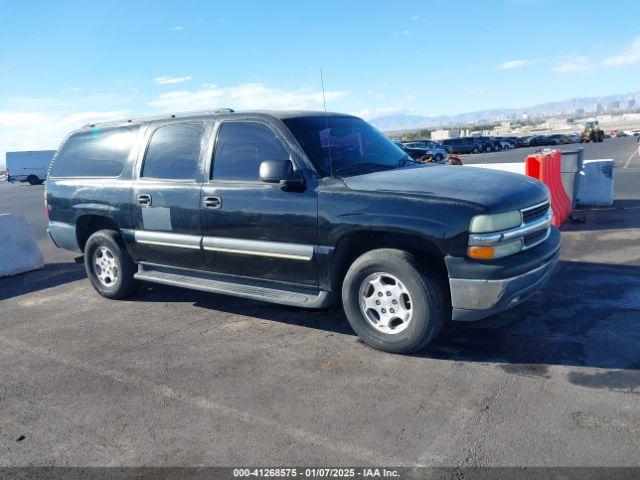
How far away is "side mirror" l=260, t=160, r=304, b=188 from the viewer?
441 cm

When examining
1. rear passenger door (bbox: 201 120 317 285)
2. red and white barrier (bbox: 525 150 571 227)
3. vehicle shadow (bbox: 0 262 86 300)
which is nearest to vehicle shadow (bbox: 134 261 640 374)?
rear passenger door (bbox: 201 120 317 285)

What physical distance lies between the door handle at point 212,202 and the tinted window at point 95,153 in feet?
4.57

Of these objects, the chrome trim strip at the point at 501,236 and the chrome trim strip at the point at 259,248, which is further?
the chrome trim strip at the point at 259,248

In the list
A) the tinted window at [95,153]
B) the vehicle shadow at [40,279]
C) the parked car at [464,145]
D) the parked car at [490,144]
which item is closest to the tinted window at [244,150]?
the tinted window at [95,153]

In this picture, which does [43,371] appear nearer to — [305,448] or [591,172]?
[305,448]

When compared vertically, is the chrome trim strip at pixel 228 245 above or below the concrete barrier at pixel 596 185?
above

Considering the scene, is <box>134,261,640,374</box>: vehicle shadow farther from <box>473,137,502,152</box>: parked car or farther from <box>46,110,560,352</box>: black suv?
<box>473,137,502,152</box>: parked car

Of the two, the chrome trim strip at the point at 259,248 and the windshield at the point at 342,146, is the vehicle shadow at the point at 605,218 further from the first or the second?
the chrome trim strip at the point at 259,248

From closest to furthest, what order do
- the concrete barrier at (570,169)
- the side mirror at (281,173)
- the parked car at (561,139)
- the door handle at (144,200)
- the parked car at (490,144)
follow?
the side mirror at (281,173) → the door handle at (144,200) → the concrete barrier at (570,169) → the parked car at (490,144) → the parked car at (561,139)

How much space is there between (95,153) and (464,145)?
45860 mm

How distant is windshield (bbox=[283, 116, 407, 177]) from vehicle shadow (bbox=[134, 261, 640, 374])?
4.83 feet

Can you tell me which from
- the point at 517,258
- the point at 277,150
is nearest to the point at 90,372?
the point at 277,150

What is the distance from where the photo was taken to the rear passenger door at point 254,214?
4.54 meters

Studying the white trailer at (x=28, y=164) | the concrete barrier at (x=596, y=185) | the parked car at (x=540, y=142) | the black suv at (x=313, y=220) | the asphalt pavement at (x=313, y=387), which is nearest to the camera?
the asphalt pavement at (x=313, y=387)
